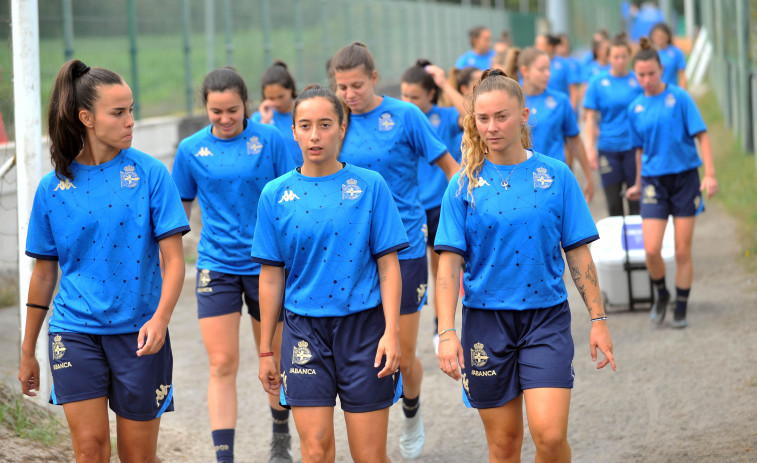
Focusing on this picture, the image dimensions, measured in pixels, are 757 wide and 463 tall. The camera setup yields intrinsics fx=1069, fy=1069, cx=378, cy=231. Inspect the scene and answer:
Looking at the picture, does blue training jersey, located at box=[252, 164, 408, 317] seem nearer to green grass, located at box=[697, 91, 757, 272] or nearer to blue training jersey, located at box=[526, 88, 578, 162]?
blue training jersey, located at box=[526, 88, 578, 162]

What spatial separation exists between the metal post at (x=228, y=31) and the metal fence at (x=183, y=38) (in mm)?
17

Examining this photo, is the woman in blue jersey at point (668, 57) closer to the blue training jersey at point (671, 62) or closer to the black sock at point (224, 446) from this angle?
the blue training jersey at point (671, 62)

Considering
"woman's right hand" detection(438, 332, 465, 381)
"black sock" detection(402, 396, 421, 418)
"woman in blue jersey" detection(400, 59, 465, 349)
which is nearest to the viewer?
"woman's right hand" detection(438, 332, 465, 381)

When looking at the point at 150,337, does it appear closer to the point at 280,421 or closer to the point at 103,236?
the point at 103,236

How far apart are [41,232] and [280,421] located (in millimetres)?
2152

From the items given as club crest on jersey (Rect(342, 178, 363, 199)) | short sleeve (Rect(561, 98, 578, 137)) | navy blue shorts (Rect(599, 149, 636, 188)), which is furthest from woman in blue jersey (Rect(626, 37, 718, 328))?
club crest on jersey (Rect(342, 178, 363, 199))

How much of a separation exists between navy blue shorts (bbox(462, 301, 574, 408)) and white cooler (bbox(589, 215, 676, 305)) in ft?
16.8

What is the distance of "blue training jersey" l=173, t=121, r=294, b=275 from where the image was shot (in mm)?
5887

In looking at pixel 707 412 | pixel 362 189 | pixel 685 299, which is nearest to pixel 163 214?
pixel 362 189

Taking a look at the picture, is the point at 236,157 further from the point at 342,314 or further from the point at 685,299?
the point at 685,299

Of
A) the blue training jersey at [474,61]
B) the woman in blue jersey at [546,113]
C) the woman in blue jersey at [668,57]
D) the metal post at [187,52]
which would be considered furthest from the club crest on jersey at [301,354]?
the blue training jersey at [474,61]

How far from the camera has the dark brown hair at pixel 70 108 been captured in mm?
4359

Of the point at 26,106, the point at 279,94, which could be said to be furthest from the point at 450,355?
the point at 279,94

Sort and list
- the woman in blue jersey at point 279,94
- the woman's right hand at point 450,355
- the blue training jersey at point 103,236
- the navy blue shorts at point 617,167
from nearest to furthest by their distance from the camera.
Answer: the woman's right hand at point 450,355, the blue training jersey at point 103,236, the woman in blue jersey at point 279,94, the navy blue shorts at point 617,167
